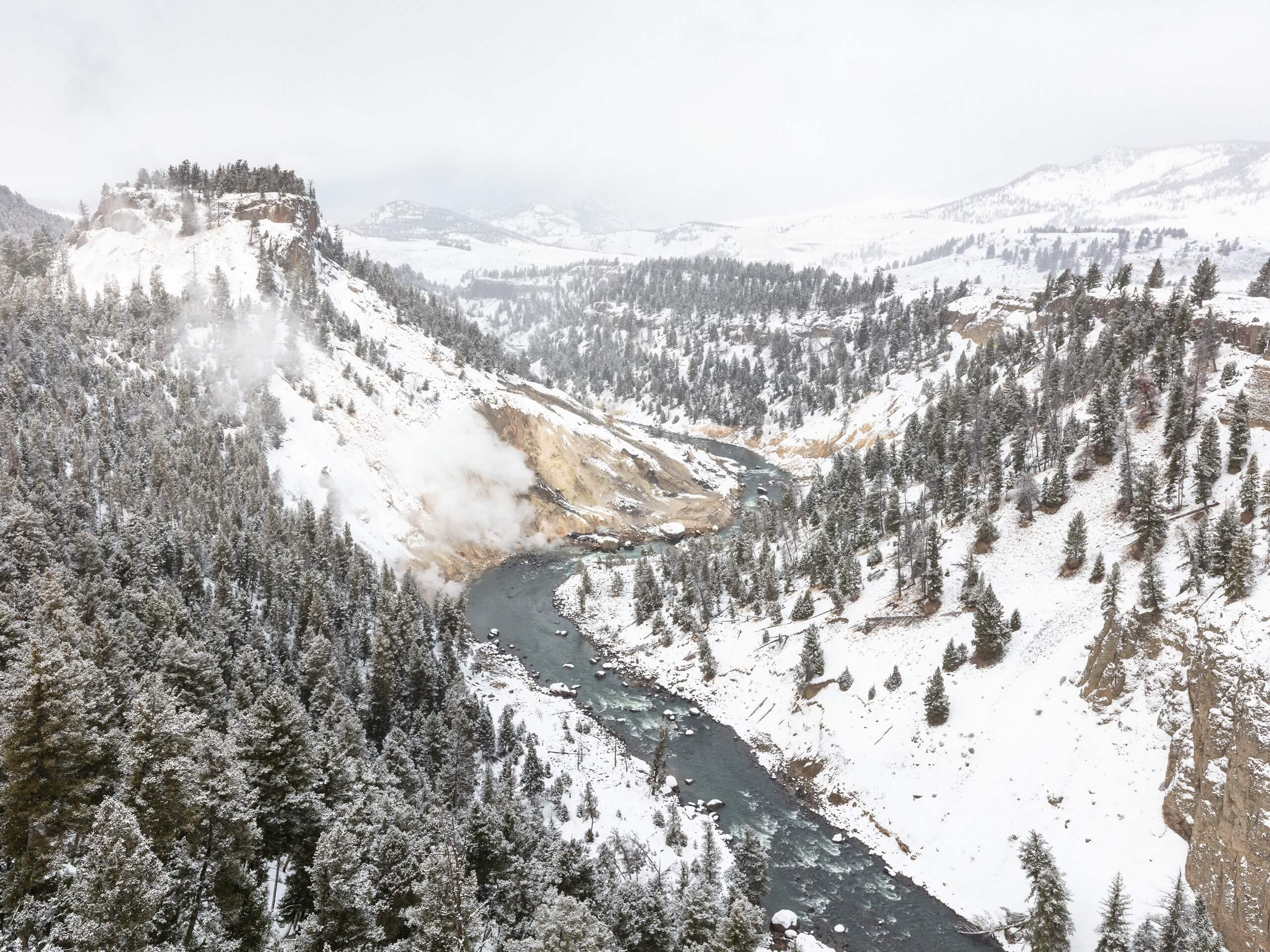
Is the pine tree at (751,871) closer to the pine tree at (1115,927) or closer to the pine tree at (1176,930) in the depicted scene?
the pine tree at (1115,927)

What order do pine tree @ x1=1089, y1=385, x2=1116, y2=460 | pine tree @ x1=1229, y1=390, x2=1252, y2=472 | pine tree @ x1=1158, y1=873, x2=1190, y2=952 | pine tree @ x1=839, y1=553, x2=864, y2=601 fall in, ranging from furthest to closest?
pine tree @ x1=839, y1=553, x2=864, y2=601, pine tree @ x1=1089, y1=385, x2=1116, y2=460, pine tree @ x1=1229, y1=390, x2=1252, y2=472, pine tree @ x1=1158, y1=873, x2=1190, y2=952

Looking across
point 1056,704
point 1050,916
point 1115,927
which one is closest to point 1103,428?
point 1056,704

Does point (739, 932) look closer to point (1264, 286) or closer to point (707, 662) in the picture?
point (707, 662)

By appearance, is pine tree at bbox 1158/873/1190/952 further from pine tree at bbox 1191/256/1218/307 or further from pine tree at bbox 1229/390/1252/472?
pine tree at bbox 1191/256/1218/307

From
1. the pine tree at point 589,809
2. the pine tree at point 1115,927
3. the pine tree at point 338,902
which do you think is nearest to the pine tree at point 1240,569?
the pine tree at point 1115,927

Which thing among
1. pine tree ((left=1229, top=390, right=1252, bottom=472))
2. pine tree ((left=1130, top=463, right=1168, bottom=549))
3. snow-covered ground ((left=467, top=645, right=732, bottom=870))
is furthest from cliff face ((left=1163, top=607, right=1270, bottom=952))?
snow-covered ground ((left=467, top=645, right=732, bottom=870))

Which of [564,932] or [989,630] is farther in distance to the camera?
[989,630]
